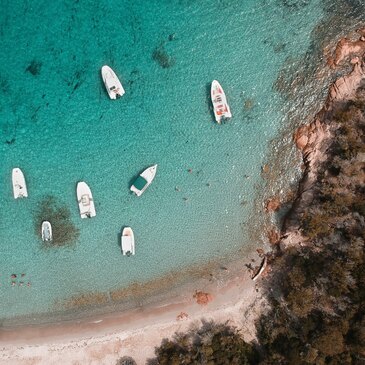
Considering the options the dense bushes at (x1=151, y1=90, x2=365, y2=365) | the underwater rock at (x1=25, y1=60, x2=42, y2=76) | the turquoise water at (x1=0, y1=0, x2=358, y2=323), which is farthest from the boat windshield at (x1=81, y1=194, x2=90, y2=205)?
the dense bushes at (x1=151, y1=90, x2=365, y2=365)

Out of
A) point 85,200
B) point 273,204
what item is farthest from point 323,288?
point 85,200

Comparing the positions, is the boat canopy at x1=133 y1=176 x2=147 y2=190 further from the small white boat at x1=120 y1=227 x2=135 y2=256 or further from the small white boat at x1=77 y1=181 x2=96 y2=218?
the small white boat at x1=77 y1=181 x2=96 y2=218

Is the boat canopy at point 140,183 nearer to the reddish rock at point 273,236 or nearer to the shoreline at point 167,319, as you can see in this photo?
the shoreline at point 167,319

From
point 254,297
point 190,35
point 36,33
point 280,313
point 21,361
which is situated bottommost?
point 280,313

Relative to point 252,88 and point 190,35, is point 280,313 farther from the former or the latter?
point 190,35

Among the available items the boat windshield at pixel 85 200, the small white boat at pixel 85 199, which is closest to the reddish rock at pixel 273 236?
the small white boat at pixel 85 199

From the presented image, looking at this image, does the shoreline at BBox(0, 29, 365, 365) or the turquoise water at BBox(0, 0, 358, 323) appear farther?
the turquoise water at BBox(0, 0, 358, 323)

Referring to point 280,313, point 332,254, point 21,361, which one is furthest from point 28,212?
point 332,254
